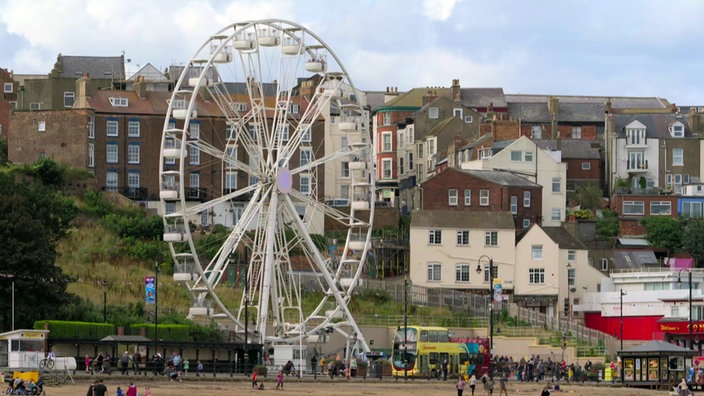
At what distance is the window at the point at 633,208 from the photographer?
11981 centimetres

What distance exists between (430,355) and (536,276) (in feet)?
85.1

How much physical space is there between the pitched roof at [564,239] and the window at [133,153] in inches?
1041

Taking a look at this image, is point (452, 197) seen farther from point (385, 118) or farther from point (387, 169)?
point (385, 118)

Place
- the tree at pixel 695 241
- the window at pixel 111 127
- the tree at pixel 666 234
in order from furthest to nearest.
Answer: the tree at pixel 666 234 → the window at pixel 111 127 → the tree at pixel 695 241

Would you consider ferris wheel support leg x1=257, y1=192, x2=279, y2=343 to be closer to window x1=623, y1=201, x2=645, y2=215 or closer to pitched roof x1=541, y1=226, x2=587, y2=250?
pitched roof x1=541, y1=226, x2=587, y2=250

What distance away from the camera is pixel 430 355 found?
275ft

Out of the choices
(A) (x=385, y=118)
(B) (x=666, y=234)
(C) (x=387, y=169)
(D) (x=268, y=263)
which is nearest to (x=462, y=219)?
(B) (x=666, y=234)

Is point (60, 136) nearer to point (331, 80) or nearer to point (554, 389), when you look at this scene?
point (331, 80)

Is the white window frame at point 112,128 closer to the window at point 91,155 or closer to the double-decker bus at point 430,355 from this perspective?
the window at point 91,155

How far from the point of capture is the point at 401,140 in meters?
138

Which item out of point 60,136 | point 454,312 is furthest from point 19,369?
point 60,136

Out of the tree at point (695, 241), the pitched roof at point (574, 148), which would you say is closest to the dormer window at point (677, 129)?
the pitched roof at point (574, 148)

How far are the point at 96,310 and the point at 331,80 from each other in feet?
53.7

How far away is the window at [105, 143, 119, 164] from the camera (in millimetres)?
114938
